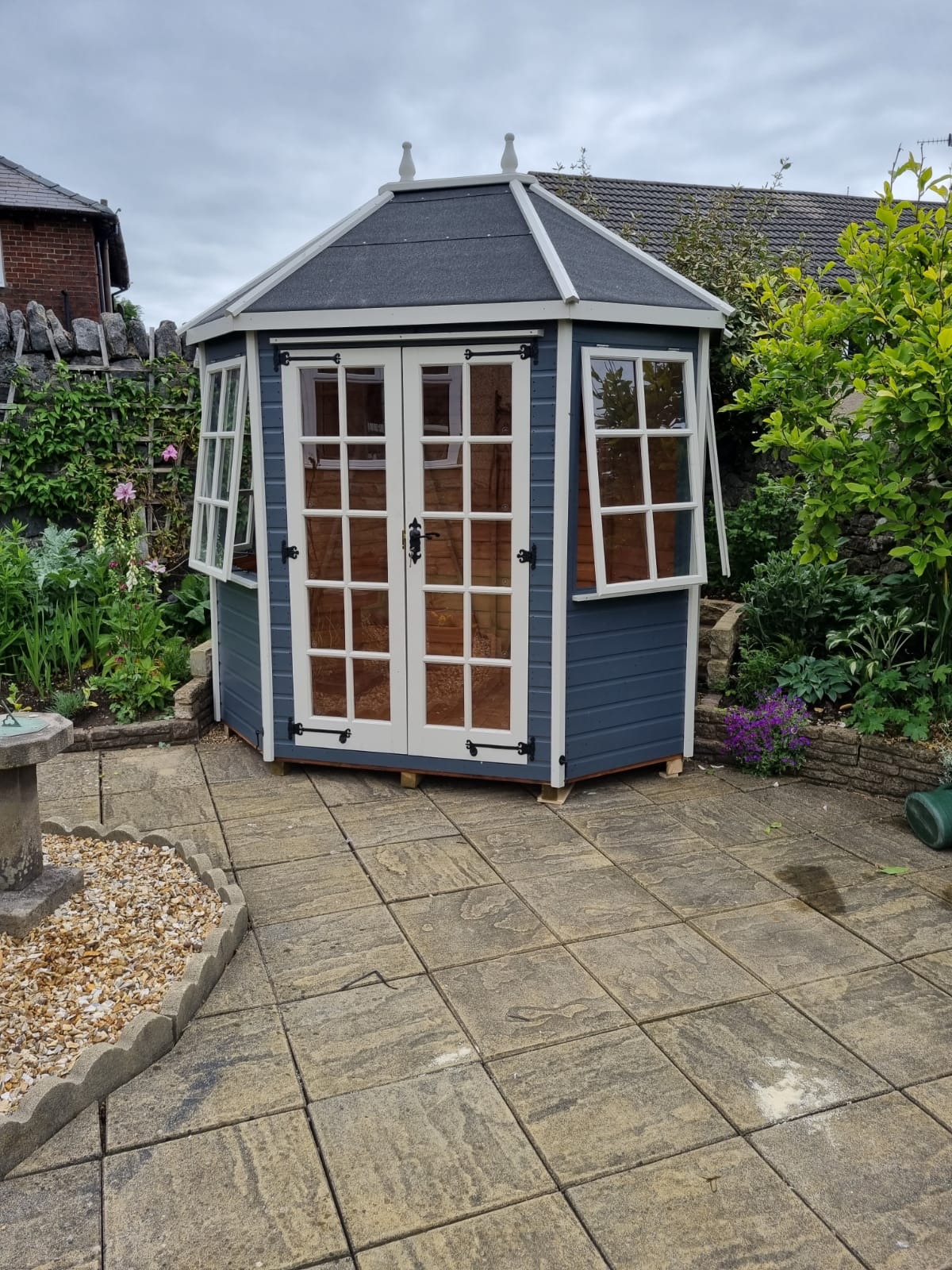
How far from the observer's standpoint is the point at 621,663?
4.69 meters

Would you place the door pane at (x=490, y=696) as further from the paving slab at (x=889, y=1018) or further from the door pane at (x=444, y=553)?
the paving slab at (x=889, y=1018)

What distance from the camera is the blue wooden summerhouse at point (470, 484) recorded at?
433 centimetres

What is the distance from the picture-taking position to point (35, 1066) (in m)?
2.46

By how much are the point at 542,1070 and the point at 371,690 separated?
2486 mm

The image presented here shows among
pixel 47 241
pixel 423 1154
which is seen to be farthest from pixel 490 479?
pixel 47 241

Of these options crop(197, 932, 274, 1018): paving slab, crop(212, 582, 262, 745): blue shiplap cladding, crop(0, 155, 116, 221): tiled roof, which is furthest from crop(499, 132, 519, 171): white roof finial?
crop(0, 155, 116, 221): tiled roof

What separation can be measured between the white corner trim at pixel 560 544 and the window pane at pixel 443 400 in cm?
47

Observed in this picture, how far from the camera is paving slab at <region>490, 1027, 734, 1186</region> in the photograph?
2.29 meters

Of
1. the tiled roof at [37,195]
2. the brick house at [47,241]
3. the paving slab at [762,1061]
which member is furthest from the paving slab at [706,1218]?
the tiled roof at [37,195]

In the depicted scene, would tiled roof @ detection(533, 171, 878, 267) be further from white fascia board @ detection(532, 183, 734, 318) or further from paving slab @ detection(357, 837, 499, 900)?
paving slab @ detection(357, 837, 499, 900)

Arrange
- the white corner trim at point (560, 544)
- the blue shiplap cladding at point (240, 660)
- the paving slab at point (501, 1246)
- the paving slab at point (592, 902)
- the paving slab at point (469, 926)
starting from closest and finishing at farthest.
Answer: the paving slab at point (501, 1246), the paving slab at point (469, 926), the paving slab at point (592, 902), the white corner trim at point (560, 544), the blue shiplap cladding at point (240, 660)

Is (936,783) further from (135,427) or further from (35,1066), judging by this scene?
(135,427)

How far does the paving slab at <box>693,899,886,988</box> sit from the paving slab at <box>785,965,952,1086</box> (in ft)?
0.24

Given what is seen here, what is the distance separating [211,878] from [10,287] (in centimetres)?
1676
